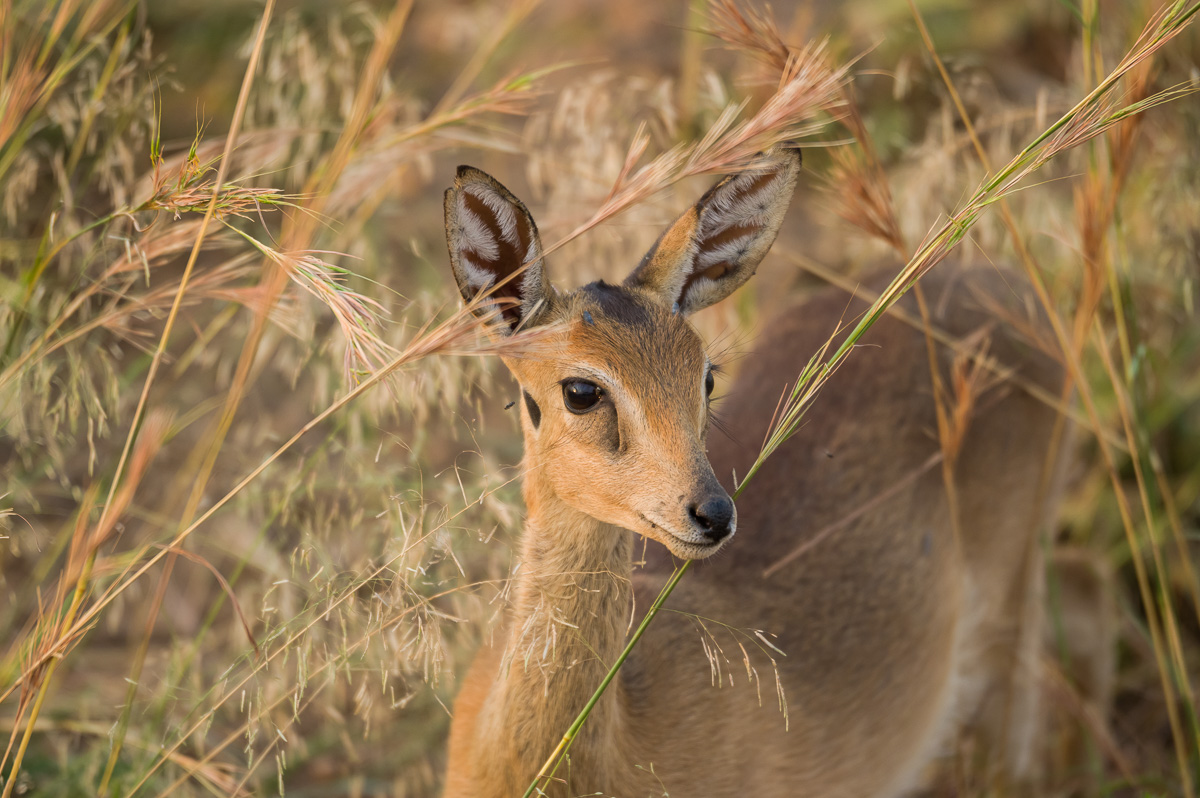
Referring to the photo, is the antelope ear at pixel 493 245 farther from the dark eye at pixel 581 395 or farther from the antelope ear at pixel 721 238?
the antelope ear at pixel 721 238

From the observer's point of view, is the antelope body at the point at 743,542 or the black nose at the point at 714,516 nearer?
the black nose at the point at 714,516

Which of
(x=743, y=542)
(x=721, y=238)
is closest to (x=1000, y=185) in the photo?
(x=721, y=238)

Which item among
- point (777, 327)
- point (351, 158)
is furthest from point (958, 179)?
point (351, 158)

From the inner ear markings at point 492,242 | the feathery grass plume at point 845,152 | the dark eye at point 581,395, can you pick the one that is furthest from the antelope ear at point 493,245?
the feathery grass plume at point 845,152

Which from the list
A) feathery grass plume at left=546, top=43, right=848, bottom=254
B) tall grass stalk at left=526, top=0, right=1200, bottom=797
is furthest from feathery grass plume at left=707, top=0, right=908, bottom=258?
tall grass stalk at left=526, top=0, right=1200, bottom=797

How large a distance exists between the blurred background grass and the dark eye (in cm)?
22

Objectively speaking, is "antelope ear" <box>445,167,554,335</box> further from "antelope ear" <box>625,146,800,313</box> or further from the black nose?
the black nose

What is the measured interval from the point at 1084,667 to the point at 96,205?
4.33 metres

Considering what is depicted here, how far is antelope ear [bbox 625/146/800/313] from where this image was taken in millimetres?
2246

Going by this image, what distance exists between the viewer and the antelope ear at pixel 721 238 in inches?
88.4

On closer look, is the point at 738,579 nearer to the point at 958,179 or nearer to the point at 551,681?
the point at 551,681

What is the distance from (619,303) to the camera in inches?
87.5

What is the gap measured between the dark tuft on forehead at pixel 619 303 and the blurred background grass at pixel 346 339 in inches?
14.3

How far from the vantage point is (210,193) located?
1913 mm
